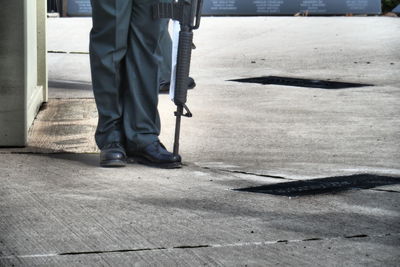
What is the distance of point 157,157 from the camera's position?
530cm

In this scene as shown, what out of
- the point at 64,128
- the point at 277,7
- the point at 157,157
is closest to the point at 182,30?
the point at 157,157

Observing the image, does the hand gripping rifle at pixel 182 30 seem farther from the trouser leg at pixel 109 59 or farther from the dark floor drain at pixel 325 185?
the dark floor drain at pixel 325 185

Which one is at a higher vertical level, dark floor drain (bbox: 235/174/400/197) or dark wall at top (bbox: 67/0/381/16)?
dark floor drain (bbox: 235/174/400/197)

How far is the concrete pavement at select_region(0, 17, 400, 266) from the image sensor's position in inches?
141

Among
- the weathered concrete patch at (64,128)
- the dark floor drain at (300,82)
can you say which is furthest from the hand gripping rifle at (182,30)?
the dark floor drain at (300,82)

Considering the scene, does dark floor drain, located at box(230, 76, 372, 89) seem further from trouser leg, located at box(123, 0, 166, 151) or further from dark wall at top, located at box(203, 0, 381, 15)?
dark wall at top, located at box(203, 0, 381, 15)

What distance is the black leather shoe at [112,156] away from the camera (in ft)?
17.1

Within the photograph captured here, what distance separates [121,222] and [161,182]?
2.98 feet

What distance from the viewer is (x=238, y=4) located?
618 inches

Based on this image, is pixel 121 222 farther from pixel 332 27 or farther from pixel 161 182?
pixel 332 27

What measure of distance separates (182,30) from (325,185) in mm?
1084

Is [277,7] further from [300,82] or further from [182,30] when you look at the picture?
[182,30]

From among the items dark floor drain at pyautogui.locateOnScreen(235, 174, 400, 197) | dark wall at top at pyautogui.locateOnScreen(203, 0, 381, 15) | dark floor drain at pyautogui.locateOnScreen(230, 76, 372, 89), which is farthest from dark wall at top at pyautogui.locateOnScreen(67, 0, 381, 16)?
dark floor drain at pyautogui.locateOnScreen(235, 174, 400, 197)

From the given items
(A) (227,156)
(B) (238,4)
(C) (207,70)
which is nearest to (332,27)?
(B) (238,4)
